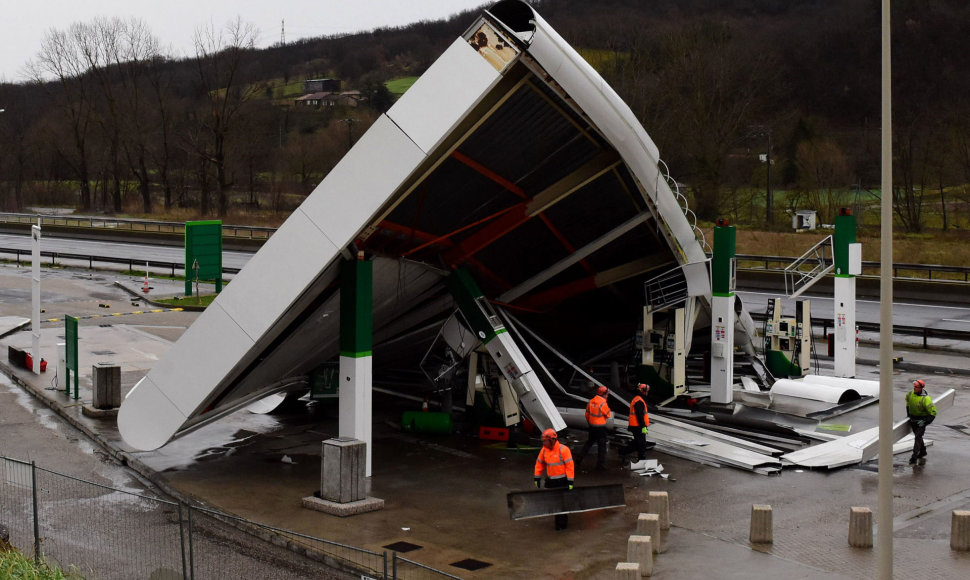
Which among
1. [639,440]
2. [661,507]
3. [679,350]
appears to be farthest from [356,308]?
[679,350]

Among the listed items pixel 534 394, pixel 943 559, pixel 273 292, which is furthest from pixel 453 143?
pixel 943 559

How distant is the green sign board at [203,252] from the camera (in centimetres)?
3822

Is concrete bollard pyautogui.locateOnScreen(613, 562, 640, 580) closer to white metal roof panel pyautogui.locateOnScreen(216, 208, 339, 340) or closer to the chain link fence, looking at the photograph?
the chain link fence

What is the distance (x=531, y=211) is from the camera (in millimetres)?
18672

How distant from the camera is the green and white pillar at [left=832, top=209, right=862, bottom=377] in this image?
24.6 meters

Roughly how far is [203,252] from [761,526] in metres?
29.2

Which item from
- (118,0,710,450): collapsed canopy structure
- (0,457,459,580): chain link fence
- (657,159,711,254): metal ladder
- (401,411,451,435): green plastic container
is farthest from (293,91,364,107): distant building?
(0,457,459,580): chain link fence

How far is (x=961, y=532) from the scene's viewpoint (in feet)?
43.2

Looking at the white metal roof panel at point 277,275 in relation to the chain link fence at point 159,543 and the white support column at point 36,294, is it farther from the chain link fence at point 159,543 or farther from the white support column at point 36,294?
the white support column at point 36,294

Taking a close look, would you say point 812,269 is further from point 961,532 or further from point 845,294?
point 961,532

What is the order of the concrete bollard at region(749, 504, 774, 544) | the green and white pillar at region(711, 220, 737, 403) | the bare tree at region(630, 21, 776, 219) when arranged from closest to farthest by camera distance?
1. the concrete bollard at region(749, 504, 774, 544)
2. the green and white pillar at region(711, 220, 737, 403)
3. the bare tree at region(630, 21, 776, 219)

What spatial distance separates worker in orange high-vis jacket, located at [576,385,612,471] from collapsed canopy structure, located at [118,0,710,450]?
3781 mm

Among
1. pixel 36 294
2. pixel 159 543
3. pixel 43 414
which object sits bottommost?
pixel 159 543

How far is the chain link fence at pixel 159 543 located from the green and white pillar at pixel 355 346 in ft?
8.12
